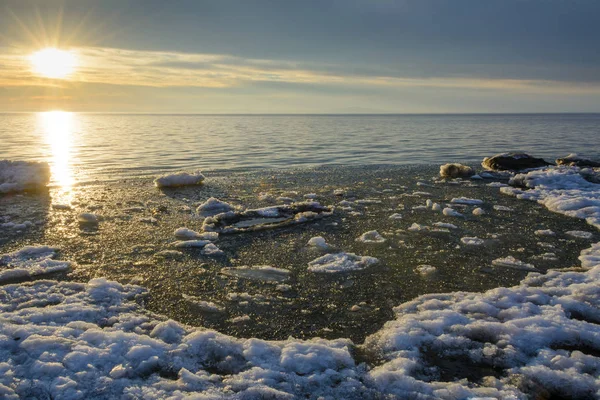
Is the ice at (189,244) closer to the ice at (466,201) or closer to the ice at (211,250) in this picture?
the ice at (211,250)

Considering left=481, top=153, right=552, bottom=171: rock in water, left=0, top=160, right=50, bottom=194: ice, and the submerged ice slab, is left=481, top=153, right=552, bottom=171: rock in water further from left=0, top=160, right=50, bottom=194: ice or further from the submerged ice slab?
left=0, top=160, right=50, bottom=194: ice

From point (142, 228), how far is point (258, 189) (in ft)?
17.0

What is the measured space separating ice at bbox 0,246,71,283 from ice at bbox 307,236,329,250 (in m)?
3.99

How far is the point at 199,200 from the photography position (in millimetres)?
11375

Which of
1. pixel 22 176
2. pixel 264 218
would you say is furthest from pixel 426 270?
pixel 22 176

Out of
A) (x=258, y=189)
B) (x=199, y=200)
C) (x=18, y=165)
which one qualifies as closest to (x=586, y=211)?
(x=258, y=189)

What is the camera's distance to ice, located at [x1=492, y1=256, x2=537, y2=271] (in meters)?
6.38

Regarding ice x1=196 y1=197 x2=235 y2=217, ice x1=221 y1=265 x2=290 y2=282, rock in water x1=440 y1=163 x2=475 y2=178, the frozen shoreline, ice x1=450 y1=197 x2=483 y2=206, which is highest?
rock in water x1=440 y1=163 x2=475 y2=178

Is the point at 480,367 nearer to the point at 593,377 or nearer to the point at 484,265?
the point at 593,377

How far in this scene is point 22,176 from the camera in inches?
485

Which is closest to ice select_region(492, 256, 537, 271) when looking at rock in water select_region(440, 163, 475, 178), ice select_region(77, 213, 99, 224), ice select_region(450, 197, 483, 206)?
ice select_region(450, 197, 483, 206)

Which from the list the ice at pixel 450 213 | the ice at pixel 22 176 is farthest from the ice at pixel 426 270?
the ice at pixel 22 176

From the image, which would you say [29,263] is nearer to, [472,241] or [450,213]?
[472,241]

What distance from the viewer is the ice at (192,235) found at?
781 centimetres
